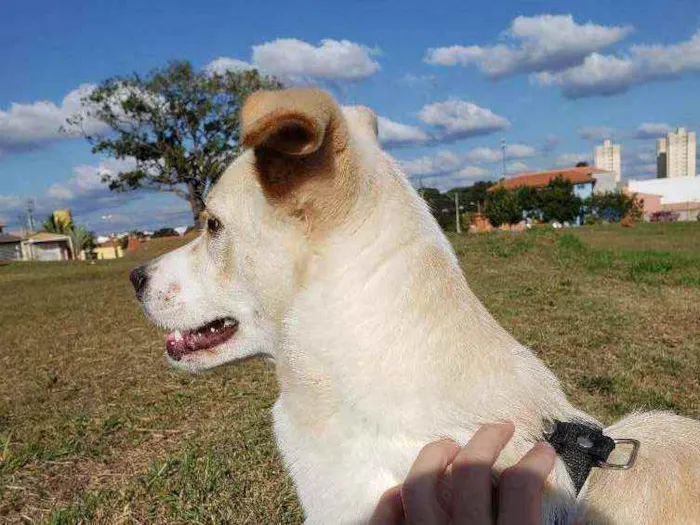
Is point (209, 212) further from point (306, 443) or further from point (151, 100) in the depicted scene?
point (151, 100)

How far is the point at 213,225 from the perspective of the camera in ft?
8.64

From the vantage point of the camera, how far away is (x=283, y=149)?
204cm

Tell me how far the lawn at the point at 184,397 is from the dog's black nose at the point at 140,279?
1.51 m

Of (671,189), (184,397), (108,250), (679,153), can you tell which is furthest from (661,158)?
(184,397)

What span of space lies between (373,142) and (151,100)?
37588mm

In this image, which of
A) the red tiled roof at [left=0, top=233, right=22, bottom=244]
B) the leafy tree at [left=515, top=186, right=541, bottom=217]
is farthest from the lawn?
the leafy tree at [left=515, top=186, right=541, bottom=217]

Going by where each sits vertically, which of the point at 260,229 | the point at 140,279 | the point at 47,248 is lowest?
the point at 47,248

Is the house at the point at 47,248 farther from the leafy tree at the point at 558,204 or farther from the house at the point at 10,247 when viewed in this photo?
the leafy tree at the point at 558,204

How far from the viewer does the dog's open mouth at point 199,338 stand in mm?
2726

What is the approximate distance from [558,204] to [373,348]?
87895 millimetres

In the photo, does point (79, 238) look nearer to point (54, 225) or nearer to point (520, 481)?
point (54, 225)

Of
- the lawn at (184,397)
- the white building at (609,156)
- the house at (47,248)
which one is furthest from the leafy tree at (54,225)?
the white building at (609,156)

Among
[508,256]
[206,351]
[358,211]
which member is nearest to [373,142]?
[358,211]

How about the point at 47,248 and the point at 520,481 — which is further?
the point at 47,248
